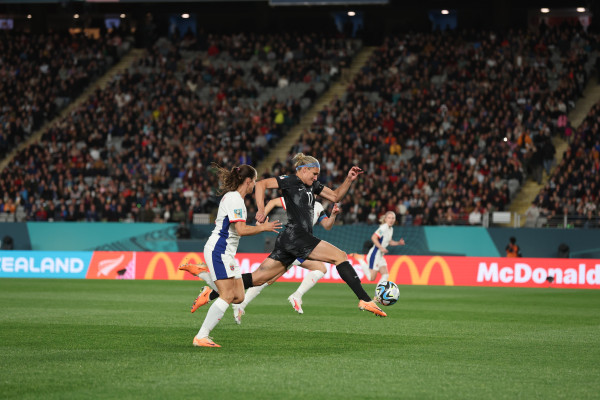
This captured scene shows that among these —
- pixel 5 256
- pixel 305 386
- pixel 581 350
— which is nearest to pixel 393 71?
pixel 5 256

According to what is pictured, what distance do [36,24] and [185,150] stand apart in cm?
2009

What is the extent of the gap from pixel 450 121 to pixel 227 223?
28.4 metres

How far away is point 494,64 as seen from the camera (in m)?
41.5

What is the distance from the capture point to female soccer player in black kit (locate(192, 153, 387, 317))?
12.9m

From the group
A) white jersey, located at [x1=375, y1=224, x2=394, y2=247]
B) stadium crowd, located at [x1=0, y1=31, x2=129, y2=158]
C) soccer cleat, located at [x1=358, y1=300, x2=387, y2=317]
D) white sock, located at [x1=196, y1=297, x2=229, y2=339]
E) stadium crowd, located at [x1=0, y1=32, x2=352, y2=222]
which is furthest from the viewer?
stadium crowd, located at [x1=0, y1=31, x2=129, y2=158]

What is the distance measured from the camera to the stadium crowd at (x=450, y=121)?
34.8 meters

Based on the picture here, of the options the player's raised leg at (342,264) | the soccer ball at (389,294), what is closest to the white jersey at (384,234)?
the soccer ball at (389,294)

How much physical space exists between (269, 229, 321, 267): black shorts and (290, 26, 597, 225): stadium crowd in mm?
20865

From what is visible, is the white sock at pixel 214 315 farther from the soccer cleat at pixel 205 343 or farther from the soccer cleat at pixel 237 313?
the soccer cleat at pixel 237 313

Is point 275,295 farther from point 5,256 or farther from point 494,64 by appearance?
→ point 494,64

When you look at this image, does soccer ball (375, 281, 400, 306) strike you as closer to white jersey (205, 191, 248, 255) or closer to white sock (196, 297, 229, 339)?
white jersey (205, 191, 248, 255)

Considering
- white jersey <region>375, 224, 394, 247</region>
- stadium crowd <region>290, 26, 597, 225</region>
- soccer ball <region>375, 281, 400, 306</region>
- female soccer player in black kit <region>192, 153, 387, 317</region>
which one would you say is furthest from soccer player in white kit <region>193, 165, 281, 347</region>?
stadium crowd <region>290, 26, 597, 225</region>

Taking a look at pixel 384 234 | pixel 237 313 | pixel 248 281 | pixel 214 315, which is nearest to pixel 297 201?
pixel 248 281

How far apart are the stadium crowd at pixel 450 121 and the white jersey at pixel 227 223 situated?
22738 millimetres
